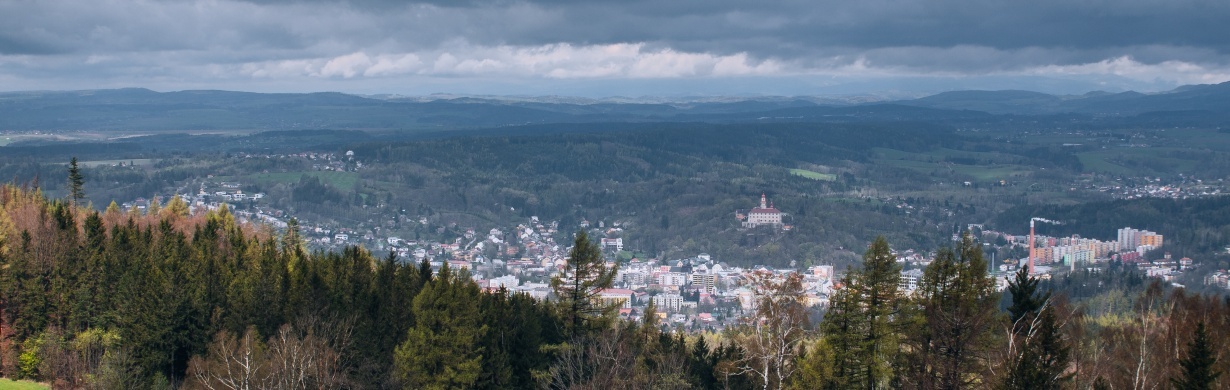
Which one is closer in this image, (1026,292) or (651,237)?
(1026,292)

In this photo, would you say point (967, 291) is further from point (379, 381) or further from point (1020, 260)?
point (1020, 260)

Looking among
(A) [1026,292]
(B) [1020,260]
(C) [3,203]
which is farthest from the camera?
(B) [1020,260]

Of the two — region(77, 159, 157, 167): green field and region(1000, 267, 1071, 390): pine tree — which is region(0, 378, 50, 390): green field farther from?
region(77, 159, 157, 167): green field

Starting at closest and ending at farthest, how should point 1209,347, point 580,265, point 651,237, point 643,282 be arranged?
point 1209,347 → point 580,265 → point 643,282 → point 651,237

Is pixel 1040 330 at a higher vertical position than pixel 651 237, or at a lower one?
higher

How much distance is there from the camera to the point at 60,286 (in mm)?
42938

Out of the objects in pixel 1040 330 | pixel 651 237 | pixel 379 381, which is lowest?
pixel 651 237

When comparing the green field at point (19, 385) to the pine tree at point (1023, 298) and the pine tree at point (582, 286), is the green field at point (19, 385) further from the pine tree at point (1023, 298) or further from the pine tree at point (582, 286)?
the pine tree at point (1023, 298)

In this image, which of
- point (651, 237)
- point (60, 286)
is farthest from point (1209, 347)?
point (651, 237)

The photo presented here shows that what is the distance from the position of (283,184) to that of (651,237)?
59094mm

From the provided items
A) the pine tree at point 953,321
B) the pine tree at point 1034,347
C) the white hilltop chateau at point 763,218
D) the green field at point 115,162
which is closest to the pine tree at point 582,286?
the pine tree at point 953,321

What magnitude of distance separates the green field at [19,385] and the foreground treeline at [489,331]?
31.6 inches

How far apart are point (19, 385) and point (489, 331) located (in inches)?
594

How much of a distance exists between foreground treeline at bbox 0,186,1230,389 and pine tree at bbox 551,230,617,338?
67 millimetres
